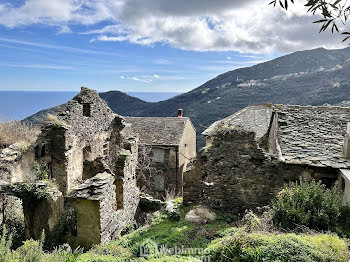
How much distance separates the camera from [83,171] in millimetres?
13945

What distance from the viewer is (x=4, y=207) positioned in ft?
32.9

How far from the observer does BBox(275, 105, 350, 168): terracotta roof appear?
8.55 m

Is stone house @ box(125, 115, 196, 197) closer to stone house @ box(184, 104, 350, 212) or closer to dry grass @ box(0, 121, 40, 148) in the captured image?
dry grass @ box(0, 121, 40, 148)

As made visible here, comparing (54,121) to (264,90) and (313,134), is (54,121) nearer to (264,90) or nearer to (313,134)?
(313,134)

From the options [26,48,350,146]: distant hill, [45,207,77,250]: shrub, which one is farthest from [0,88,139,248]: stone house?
[26,48,350,146]: distant hill

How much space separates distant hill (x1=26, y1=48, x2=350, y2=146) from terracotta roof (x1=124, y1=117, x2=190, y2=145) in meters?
16.6

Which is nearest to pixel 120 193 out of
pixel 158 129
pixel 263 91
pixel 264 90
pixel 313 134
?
pixel 313 134

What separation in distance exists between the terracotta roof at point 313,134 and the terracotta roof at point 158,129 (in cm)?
1216

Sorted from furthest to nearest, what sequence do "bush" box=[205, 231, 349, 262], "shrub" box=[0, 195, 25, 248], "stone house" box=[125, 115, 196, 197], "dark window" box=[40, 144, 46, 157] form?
"stone house" box=[125, 115, 196, 197]
"dark window" box=[40, 144, 46, 157]
"shrub" box=[0, 195, 25, 248]
"bush" box=[205, 231, 349, 262]

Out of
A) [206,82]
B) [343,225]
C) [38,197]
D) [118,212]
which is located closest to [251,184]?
[343,225]

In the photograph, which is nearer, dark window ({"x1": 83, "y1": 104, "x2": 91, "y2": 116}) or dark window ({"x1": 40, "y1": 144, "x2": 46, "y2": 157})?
dark window ({"x1": 40, "y1": 144, "x2": 46, "y2": 157})

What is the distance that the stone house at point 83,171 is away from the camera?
8.38 meters

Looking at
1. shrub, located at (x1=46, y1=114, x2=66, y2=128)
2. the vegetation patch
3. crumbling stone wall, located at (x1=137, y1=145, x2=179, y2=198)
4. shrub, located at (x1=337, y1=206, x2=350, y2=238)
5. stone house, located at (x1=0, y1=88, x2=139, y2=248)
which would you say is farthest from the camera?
crumbling stone wall, located at (x1=137, y1=145, x2=179, y2=198)

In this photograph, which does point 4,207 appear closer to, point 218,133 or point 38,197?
point 38,197
